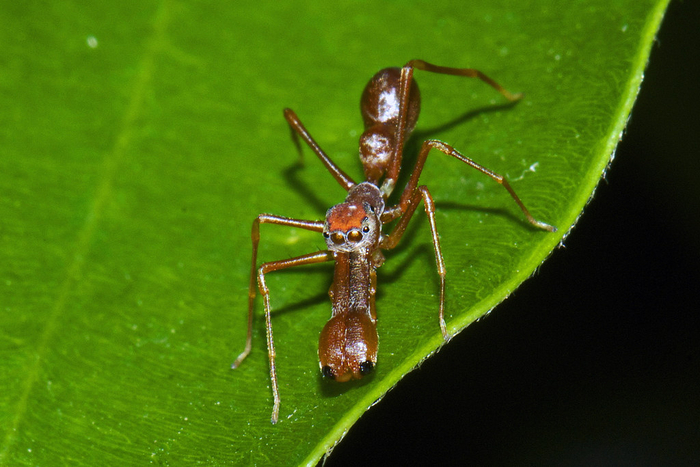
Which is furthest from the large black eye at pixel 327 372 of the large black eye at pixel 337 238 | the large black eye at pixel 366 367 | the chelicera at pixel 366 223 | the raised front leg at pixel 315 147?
the raised front leg at pixel 315 147

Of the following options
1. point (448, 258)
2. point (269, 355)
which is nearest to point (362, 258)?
point (448, 258)

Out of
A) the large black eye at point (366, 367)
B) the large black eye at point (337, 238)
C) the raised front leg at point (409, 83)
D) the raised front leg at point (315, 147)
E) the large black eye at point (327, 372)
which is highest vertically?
the raised front leg at point (409, 83)

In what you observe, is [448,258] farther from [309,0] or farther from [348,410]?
[309,0]

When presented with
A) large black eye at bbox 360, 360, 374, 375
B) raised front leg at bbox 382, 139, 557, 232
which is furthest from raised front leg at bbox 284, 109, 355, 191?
large black eye at bbox 360, 360, 374, 375

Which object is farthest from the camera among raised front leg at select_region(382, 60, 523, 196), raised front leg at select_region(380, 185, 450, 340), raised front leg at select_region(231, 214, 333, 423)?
raised front leg at select_region(382, 60, 523, 196)

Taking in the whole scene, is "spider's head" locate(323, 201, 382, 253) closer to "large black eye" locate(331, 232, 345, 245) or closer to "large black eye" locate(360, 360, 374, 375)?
"large black eye" locate(331, 232, 345, 245)

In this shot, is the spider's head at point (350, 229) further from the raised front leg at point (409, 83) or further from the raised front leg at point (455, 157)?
the raised front leg at point (409, 83)

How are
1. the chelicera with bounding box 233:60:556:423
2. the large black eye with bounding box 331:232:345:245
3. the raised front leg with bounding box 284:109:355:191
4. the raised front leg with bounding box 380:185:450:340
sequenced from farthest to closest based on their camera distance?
the raised front leg with bounding box 284:109:355:191 → the large black eye with bounding box 331:232:345:245 → the chelicera with bounding box 233:60:556:423 → the raised front leg with bounding box 380:185:450:340
